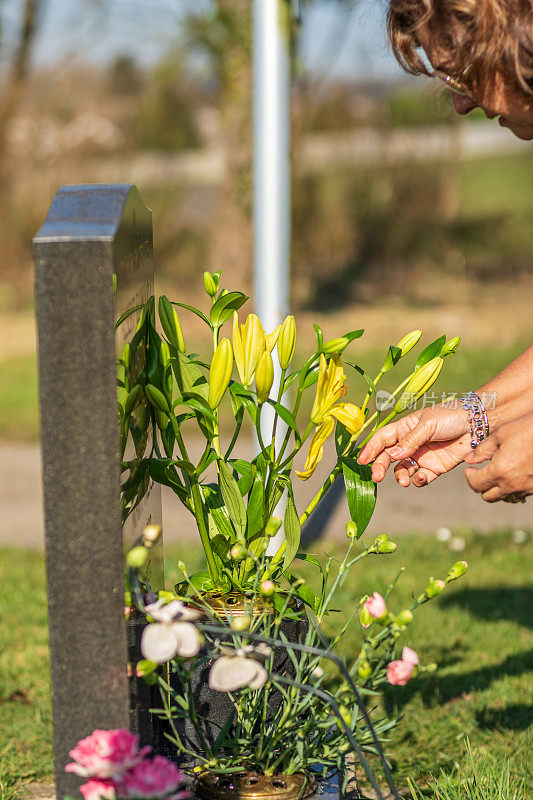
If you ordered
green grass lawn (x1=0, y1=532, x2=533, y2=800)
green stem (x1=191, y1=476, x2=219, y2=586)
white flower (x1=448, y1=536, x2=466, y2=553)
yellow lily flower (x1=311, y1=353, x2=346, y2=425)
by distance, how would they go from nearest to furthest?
yellow lily flower (x1=311, y1=353, x2=346, y2=425) → green stem (x1=191, y1=476, x2=219, y2=586) → green grass lawn (x1=0, y1=532, x2=533, y2=800) → white flower (x1=448, y1=536, x2=466, y2=553)

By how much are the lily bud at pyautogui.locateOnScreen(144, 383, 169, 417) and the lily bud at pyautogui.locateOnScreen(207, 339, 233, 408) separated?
100 mm

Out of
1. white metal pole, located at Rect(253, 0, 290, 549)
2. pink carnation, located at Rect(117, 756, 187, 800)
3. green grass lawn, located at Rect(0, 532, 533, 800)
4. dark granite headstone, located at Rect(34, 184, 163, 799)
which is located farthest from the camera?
white metal pole, located at Rect(253, 0, 290, 549)

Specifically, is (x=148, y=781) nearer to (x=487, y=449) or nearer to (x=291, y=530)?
(x=291, y=530)

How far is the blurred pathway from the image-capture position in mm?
4684

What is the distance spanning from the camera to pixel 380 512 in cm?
500

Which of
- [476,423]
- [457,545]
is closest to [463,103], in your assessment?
[476,423]

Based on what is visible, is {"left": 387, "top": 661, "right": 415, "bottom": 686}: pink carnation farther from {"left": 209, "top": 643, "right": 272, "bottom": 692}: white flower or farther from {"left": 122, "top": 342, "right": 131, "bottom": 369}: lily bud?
{"left": 122, "top": 342, "right": 131, "bottom": 369}: lily bud

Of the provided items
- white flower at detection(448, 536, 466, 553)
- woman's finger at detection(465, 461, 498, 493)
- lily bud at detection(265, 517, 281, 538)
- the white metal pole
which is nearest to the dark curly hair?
woman's finger at detection(465, 461, 498, 493)

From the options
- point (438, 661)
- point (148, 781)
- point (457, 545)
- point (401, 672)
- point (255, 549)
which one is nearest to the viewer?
point (148, 781)

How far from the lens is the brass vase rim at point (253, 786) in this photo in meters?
1.78

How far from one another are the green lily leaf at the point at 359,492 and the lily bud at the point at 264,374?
0.23 meters

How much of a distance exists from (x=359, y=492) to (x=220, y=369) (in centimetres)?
38

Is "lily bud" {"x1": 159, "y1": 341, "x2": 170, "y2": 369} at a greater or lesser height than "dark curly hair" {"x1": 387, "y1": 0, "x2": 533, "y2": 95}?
lesser

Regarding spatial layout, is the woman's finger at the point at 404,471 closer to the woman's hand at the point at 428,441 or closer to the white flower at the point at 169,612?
the woman's hand at the point at 428,441
